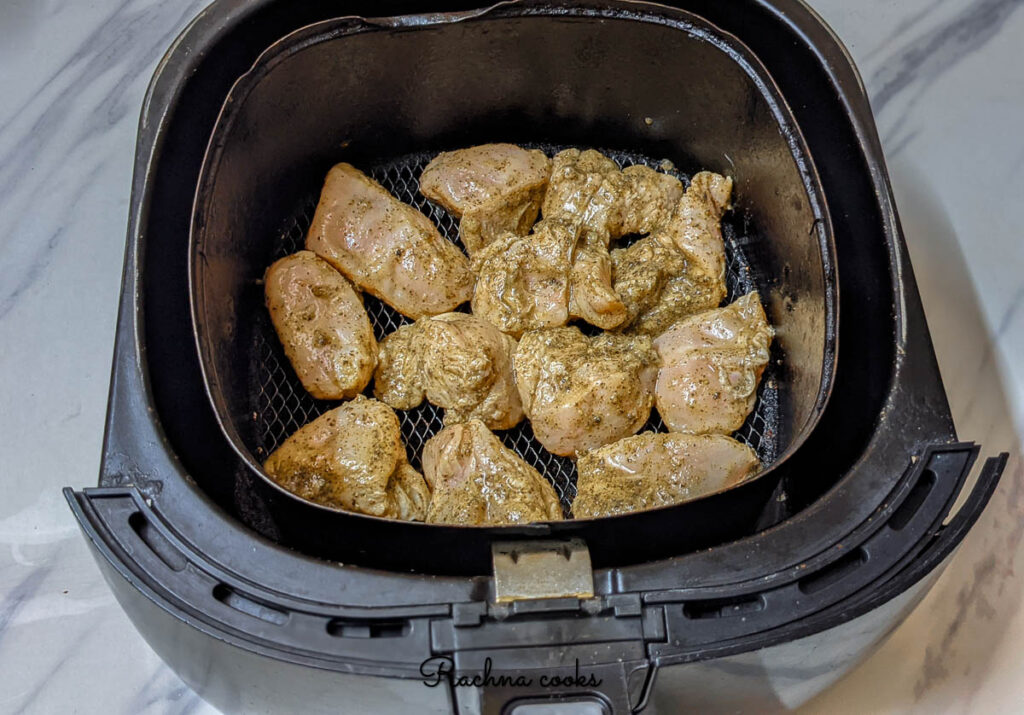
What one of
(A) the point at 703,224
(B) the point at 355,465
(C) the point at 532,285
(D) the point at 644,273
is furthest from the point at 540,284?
(B) the point at 355,465

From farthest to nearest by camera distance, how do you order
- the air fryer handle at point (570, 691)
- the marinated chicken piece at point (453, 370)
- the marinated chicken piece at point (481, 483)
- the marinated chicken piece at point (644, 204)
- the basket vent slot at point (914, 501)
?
the marinated chicken piece at point (644, 204) → the marinated chicken piece at point (453, 370) → the marinated chicken piece at point (481, 483) → the basket vent slot at point (914, 501) → the air fryer handle at point (570, 691)

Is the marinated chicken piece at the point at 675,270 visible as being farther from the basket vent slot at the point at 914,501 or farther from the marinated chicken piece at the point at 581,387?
the basket vent slot at the point at 914,501

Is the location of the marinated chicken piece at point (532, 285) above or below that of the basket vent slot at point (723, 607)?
above

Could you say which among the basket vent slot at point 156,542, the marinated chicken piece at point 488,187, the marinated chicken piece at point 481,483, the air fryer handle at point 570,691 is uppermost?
the marinated chicken piece at point 488,187

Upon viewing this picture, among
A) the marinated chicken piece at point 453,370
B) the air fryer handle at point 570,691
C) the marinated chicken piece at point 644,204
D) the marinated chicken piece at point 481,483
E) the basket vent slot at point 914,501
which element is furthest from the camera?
the marinated chicken piece at point 644,204

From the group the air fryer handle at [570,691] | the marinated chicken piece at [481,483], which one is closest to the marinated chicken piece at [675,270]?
the marinated chicken piece at [481,483]
